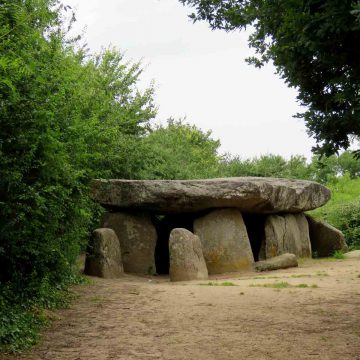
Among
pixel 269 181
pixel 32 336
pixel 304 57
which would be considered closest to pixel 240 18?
pixel 304 57

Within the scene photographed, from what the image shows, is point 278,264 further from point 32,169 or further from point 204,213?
point 32,169

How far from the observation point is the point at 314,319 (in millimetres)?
6504

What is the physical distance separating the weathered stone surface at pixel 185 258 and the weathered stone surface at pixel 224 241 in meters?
1.26

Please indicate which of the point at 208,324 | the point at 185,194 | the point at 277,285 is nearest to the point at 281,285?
the point at 277,285

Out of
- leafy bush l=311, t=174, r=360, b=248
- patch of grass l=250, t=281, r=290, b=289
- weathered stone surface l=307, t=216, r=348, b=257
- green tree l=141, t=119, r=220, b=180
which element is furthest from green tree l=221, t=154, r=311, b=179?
patch of grass l=250, t=281, r=290, b=289

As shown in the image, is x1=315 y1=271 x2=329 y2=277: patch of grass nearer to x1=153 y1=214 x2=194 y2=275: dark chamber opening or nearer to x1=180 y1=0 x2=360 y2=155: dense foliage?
x1=153 y1=214 x2=194 y2=275: dark chamber opening

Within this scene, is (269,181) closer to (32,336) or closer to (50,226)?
(50,226)

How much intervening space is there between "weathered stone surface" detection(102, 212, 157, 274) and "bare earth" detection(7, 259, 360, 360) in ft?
13.2

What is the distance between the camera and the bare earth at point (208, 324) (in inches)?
204

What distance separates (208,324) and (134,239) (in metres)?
7.66

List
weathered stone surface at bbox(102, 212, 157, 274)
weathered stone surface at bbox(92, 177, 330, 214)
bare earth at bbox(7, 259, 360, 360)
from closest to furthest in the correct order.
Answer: bare earth at bbox(7, 259, 360, 360) < weathered stone surface at bbox(92, 177, 330, 214) < weathered stone surface at bbox(102, 212, 157, 274)

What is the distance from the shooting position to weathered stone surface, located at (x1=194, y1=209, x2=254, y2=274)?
1350cm

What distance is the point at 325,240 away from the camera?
17391 millimetres

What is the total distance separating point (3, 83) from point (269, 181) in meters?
10.3
